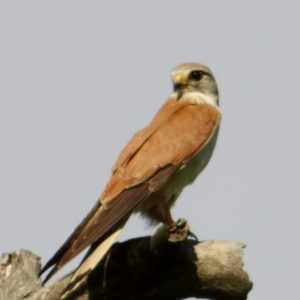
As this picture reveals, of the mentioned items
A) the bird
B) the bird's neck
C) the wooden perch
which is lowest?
the wooden perch

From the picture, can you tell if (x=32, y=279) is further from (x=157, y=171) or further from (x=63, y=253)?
(x=157, y=171)

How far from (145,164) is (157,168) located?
8 cm

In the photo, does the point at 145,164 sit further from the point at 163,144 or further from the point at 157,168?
the point at 163,144

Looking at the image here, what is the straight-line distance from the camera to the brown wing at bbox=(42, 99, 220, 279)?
464 centimetres

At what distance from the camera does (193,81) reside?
6539 millimetres

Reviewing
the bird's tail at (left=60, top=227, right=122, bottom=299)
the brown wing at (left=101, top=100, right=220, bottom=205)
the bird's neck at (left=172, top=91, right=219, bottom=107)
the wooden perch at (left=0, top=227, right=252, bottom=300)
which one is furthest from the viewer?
the bird's neck at (left=172, top=91, right=219, bottom=107)

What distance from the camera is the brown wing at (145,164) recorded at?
4.64 metres

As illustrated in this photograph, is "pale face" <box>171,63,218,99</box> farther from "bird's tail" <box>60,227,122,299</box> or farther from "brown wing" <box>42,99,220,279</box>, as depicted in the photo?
"bird's tail" <box>60,227,122,299</box>

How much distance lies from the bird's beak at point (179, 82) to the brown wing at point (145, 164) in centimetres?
21

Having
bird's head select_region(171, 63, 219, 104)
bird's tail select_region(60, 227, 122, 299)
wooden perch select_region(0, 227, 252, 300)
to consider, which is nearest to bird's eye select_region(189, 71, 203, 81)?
bird's head select_region(171, 63, 219, 104)

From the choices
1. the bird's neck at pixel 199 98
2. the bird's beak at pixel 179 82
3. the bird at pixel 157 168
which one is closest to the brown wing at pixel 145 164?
the bird at pixel 157 168

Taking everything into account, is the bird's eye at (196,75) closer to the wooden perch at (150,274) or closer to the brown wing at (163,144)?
the brown wing at (163,144)

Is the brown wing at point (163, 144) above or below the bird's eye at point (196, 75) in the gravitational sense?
below

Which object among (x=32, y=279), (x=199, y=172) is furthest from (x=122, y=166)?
(x=32, y=279)
